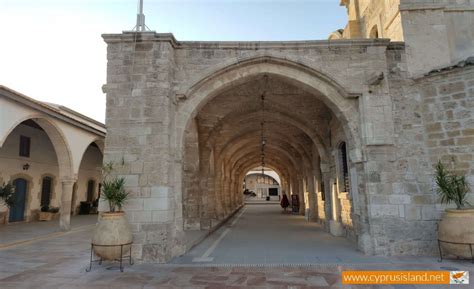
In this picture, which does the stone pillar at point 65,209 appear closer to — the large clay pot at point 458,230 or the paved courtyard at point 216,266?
the paved courtyard at point 216,266

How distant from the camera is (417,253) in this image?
5949 millimetres

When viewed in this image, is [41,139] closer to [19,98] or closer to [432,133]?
[19,98]

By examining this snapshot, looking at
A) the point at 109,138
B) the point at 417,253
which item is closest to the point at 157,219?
the point at 109,138

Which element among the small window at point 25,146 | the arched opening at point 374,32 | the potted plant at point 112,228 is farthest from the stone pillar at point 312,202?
the small window at point 25,146

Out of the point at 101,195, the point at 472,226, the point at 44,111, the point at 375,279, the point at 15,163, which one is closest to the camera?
the point at 375,279

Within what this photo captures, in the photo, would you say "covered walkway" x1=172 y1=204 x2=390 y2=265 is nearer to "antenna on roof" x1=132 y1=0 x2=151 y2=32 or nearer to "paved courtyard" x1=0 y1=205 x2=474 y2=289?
"paved courtyard" x1=0 y1=205 x2=474 y2=289

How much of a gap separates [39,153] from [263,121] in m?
11.6

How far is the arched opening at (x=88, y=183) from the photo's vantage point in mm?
17312

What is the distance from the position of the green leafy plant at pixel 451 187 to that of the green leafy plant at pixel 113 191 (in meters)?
6.49

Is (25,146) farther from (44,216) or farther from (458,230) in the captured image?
(458,230)

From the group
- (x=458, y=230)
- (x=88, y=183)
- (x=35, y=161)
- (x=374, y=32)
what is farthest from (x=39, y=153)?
(x=458, y=230)

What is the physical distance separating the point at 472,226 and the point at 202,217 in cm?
779

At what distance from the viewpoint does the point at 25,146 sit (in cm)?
1352

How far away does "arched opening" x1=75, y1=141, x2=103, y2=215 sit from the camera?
56.8 ft
